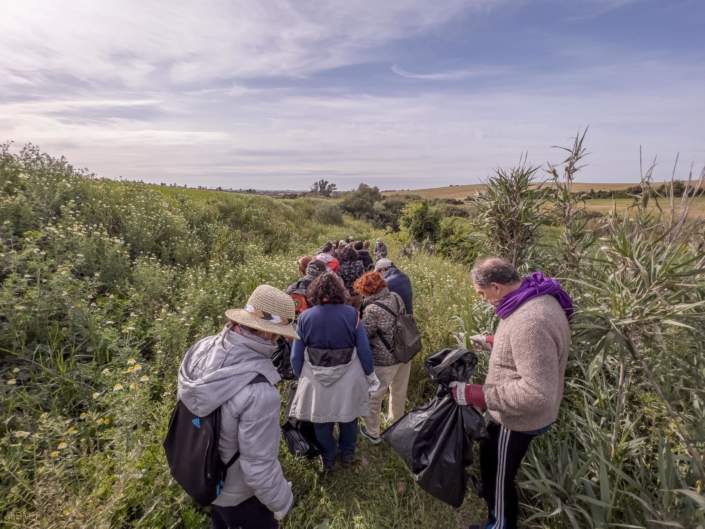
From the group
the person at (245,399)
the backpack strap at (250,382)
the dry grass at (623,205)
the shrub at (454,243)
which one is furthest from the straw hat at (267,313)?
Answer: the shrub at (454,243)

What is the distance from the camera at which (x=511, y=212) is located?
162 inches

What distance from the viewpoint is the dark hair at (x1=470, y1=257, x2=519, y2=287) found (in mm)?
2127

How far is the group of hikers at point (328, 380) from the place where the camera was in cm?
177

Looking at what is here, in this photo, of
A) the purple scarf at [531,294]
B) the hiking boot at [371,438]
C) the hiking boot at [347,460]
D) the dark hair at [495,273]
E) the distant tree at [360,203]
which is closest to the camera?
the purple scarf at [531,294]

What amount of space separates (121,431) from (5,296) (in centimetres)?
221

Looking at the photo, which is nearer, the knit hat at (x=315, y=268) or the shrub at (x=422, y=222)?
the knit hat at (x=315, y=268)

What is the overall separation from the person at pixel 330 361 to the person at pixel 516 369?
893 millimetres

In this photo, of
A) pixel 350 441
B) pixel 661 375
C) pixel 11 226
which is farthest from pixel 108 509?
pixel 11 226

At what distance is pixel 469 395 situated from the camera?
225 cm

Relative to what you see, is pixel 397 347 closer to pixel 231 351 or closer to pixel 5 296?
pixel 231 351

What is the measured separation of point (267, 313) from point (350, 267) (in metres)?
3.67

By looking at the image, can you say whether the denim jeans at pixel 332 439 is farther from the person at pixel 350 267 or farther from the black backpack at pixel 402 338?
the person at pixel 350 267

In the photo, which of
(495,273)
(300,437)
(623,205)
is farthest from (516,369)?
(300,437)

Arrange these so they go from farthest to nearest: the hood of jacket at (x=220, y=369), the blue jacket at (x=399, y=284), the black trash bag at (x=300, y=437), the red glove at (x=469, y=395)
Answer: the blue jacket at (x=399, y=284) → the black trash bag at (x=300, y=437) → the red glove at (x=469, y=395) → the hood of jacket at (x=220, y=369)
